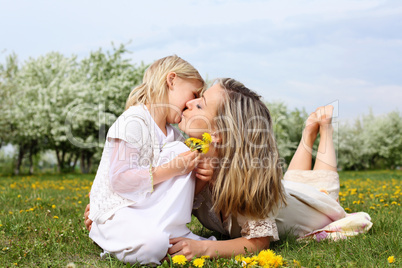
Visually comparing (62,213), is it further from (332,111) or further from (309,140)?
(332,111)

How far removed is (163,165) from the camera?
2.65m

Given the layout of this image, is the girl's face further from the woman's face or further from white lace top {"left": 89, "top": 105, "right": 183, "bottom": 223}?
white lace top {"left": 89, "top": 105, "right": 183, "bottom": 223}

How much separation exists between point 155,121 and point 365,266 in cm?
179

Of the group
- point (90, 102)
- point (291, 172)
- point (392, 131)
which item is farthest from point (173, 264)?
point (392, 131)

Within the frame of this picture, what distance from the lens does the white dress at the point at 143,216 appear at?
2.53 m

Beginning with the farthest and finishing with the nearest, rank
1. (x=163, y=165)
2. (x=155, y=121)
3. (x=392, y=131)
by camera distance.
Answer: (x=392, y=131), (x=155, y=121), (x=163, y=165)

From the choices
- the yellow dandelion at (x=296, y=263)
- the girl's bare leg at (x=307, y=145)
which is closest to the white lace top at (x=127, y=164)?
the yellow dandelion at (x=296, y=263)

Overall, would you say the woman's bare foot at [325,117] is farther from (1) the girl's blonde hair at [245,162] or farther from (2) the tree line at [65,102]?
(2) the tree line at [65,102]

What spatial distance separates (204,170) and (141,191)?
18.6 inches

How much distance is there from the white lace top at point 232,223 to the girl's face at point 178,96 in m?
0.65

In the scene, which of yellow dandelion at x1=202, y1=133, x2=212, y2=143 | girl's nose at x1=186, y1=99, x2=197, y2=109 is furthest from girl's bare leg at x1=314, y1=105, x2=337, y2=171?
yellow dandelion at x1=202, y1=133, x2=212, y2=143

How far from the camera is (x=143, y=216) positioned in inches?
102

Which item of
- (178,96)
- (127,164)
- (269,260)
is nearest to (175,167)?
(127,164)

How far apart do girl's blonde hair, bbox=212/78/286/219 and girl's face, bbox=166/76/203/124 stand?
0.37 meters
